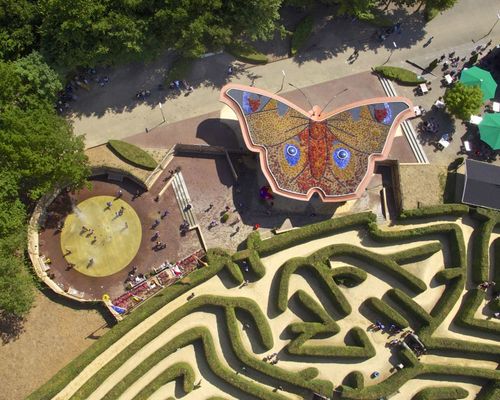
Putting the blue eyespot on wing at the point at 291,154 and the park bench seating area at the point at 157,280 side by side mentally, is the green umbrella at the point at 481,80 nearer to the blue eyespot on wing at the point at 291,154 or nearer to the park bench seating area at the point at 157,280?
the blue eyespot on wing at the point at 291,154

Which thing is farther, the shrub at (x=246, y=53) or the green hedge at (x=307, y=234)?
the shrub at (x=246, y=53)

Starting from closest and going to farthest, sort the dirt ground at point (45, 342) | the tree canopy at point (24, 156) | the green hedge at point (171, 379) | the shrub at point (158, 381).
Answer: the tree canopy at point (24, 156)
the shrub at point (158, 381)
the green hedge at point (171, 379)
the dirt ground at point (45, 342)

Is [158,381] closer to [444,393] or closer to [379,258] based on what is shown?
[379,258]

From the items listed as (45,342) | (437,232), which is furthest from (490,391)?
(45,342)

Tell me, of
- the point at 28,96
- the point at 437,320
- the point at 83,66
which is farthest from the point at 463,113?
the point at 28,96

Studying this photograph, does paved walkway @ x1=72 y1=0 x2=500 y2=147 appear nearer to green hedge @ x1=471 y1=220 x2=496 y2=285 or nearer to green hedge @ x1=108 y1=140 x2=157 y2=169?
green hedge @ x1=108 y1=140 x2=157 y2=169

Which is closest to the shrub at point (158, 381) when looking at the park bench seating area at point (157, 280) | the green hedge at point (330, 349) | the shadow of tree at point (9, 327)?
the park bench seating area at point (157, 280)

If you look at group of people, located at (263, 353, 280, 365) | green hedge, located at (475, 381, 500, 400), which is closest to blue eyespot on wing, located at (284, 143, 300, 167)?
group of people, located at (263, 353, 280, 365)
